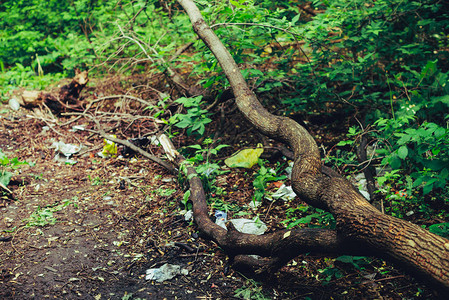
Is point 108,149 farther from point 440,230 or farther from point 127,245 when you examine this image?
point 440,230

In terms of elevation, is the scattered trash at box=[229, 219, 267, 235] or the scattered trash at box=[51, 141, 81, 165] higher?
the scattered trash at box=[229, 219, 267, 235]

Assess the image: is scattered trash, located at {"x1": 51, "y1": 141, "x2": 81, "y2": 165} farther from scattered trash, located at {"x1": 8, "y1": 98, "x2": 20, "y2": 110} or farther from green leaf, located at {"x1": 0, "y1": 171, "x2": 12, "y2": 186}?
scattered trash, located at {"x1": 8, "y1": 98, "x2": 20, "y2": 110}

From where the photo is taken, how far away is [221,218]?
279 cm

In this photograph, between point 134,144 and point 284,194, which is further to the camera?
point 134,144

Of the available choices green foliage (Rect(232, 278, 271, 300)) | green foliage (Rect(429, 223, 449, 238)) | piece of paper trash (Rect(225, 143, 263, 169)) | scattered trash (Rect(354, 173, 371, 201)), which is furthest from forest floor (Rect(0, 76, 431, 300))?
scattered trash (Rect(354, 173, 371, 201))

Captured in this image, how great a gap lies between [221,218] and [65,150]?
264 cm

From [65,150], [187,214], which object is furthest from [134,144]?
[187,214]

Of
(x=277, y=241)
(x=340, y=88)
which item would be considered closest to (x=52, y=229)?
(x=277, y=241)

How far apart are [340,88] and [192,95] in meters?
2.12

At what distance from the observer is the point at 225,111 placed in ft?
14.4

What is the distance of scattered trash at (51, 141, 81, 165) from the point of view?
13.8ft

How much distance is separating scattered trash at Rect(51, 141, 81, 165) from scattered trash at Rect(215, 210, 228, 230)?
2.30 metres

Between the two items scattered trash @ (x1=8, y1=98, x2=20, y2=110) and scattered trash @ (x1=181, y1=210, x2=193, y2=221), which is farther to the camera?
scattered trash @ (x1=8, y1=98, x2=20, y2=110)

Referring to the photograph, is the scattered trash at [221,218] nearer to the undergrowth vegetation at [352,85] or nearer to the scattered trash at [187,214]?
the undergrowth vegetation at [352,85]
